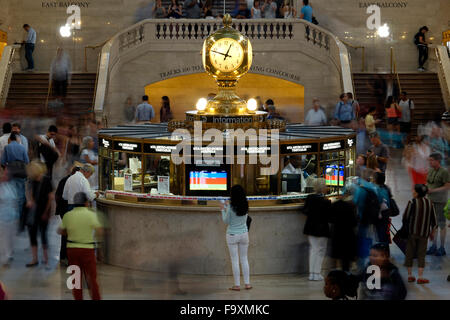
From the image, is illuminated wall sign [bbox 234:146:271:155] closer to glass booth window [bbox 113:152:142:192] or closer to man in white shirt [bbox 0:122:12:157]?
glass booth window [bbox 113:152:142:192]

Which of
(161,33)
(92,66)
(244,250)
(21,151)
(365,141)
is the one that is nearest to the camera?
(244,250)

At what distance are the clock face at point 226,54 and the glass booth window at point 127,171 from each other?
6.65 ft

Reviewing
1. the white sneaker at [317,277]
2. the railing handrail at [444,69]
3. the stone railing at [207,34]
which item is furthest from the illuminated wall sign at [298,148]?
the railing handrail at [444,69]

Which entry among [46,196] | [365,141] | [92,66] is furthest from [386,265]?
[92,66]

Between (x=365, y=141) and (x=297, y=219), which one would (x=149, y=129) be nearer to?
(x=297, y=219)

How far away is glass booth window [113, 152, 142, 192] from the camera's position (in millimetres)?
14047

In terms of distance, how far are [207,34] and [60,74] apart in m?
5.04

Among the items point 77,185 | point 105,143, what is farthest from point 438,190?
point 77,185

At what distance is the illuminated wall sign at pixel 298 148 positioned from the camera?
13586 mm

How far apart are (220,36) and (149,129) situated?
2.05 m

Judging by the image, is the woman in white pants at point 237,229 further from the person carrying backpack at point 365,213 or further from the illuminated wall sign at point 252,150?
the person carrying backpack at point 365,213

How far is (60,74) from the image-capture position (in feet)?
97.1

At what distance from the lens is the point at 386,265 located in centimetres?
1027

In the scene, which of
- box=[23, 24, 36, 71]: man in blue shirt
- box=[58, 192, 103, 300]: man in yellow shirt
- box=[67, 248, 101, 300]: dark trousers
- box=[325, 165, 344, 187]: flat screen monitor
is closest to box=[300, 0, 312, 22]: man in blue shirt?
box=[23, 24, 36, 71]: man in blue shirt
